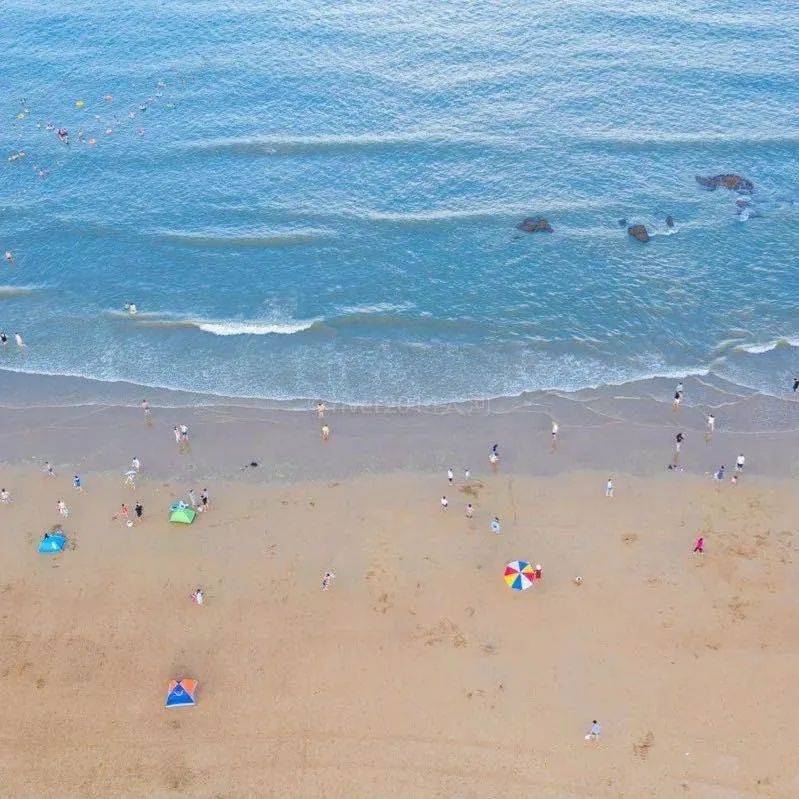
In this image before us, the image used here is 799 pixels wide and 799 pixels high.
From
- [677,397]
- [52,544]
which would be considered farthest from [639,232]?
[52,544]

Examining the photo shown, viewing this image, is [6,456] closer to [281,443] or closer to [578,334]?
[281,443]

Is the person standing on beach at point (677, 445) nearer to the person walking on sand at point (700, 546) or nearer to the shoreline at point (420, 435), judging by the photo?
the shoreline at point (420, 435)

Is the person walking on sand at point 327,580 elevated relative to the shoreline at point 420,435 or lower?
lower

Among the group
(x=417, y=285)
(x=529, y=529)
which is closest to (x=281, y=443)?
(x=529, y=529)

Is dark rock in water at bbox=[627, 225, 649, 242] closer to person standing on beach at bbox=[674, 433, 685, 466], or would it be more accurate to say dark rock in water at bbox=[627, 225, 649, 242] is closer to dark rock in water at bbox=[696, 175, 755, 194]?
dark rock in water at bbox=[696, 175, 755, 194]

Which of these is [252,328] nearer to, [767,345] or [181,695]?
[181,695]

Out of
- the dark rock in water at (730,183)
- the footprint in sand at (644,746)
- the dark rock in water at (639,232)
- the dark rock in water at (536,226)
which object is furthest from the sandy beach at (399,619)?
the dark rock in water at (730,183)
